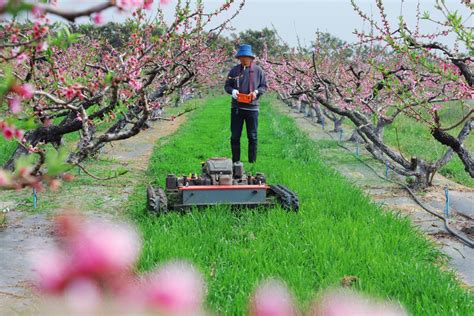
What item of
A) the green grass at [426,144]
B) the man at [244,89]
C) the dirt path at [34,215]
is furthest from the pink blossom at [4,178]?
the man at [244,89]

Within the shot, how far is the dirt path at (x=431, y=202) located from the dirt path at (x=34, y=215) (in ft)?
10.5

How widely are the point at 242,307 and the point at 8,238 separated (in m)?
2.99

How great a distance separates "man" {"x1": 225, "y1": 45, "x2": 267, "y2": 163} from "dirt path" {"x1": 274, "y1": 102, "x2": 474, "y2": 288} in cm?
184

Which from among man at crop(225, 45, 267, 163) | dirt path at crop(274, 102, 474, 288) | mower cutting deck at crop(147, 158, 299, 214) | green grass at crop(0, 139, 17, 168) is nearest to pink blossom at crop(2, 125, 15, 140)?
dirt path at crop(274, 102, 474, 288)

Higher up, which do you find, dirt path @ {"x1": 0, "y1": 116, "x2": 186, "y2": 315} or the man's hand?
the man's hand

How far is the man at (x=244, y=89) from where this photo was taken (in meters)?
8.48

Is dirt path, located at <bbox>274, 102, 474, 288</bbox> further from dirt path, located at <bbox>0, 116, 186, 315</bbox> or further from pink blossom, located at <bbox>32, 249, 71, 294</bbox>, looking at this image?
pink blossom, located at <bbox>32, 249, 71, 294</bbox>

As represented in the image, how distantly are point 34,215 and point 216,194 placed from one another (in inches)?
82.5

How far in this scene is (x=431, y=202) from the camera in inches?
309

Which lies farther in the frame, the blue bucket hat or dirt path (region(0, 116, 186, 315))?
the blue bucket hat

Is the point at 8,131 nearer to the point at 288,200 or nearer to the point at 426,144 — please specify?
the point at 288,200

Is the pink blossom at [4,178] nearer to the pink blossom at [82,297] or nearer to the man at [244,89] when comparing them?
the pink blossom at [82,297]

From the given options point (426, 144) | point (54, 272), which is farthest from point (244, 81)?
point (54, 272)

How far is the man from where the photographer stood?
27.8 feet
